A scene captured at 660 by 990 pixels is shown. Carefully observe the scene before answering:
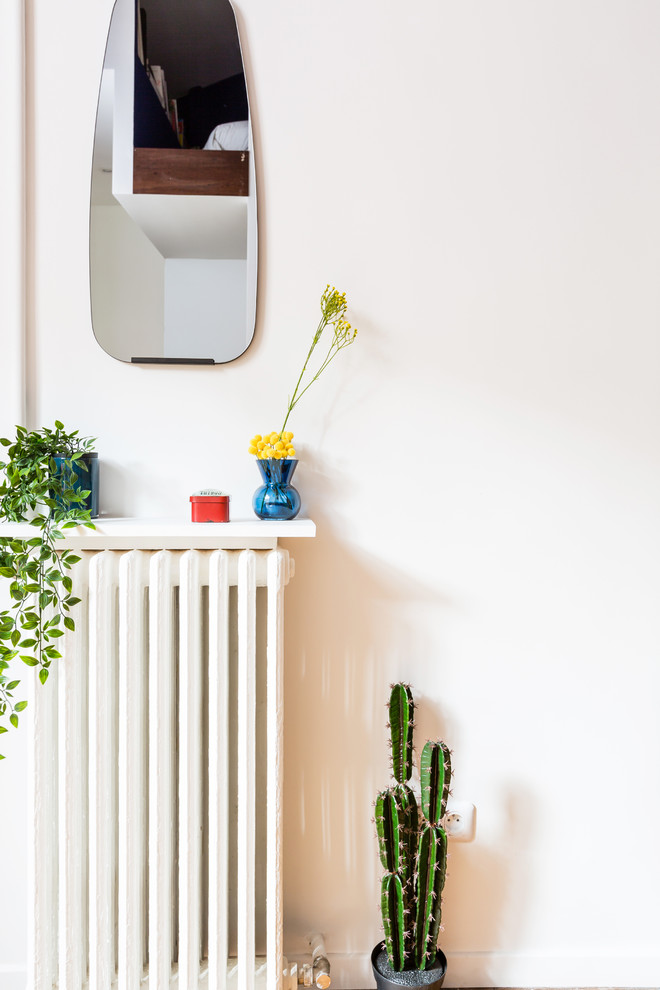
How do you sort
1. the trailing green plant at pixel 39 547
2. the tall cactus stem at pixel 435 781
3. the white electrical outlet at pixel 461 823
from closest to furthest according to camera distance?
the trailing green plant at pixel 39 547
the tall cactus stem at pixel 435 781
the white electrical outlet at pixel 461 823

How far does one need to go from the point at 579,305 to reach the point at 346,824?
3.69 ft

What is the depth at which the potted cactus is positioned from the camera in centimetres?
122

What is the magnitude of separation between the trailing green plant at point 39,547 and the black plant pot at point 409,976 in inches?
31.4

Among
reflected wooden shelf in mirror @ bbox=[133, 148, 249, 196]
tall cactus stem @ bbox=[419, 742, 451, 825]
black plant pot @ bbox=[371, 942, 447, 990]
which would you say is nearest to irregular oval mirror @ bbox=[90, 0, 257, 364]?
reflected wooden shelf in mirror @ bbox=[133, 148, 249, 196]

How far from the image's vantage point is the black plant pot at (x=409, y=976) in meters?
1.22

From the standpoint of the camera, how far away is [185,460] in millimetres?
1334

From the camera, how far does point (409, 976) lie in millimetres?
1238

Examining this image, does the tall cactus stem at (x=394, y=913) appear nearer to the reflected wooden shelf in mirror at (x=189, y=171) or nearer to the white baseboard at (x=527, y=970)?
the white baseboard at (x=527, y=970)

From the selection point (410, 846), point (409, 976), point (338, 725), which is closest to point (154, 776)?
point (338, 725)

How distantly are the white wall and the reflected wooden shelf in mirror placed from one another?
0.20ft

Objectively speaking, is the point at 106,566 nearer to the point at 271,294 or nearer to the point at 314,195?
the point at 271,294

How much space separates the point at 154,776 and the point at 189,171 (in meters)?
1.08

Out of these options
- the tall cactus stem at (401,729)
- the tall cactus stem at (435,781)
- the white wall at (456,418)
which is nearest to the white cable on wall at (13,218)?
the white wall at (456,418)

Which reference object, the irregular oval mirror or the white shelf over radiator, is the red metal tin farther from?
the irregular oval mirror
